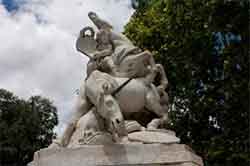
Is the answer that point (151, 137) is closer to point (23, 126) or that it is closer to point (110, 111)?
point (110, 111)

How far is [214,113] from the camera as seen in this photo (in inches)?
743

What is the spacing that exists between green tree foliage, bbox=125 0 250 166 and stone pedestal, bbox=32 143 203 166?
9.68 m

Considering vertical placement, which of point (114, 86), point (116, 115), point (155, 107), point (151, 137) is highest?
point (114, 86)

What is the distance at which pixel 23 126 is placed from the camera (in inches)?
1635

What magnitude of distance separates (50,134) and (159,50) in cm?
2417

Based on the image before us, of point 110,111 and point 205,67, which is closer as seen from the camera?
point 110,111

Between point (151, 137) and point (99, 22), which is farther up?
point (99, 22)

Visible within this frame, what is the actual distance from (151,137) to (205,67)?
12663 millimetres

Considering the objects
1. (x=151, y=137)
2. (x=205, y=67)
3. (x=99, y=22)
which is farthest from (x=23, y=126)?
(x=151, y=137)

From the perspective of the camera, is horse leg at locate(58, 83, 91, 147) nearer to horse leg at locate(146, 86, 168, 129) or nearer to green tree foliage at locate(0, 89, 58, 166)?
horse leg at locate(146, 86, 168, 129)

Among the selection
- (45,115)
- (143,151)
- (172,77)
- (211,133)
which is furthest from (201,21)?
(45,115)

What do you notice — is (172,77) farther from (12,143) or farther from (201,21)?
(12,143)

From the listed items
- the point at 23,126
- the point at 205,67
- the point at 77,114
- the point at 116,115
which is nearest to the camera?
the point at 116,115

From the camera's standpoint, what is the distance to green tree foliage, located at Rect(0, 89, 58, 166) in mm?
40156
